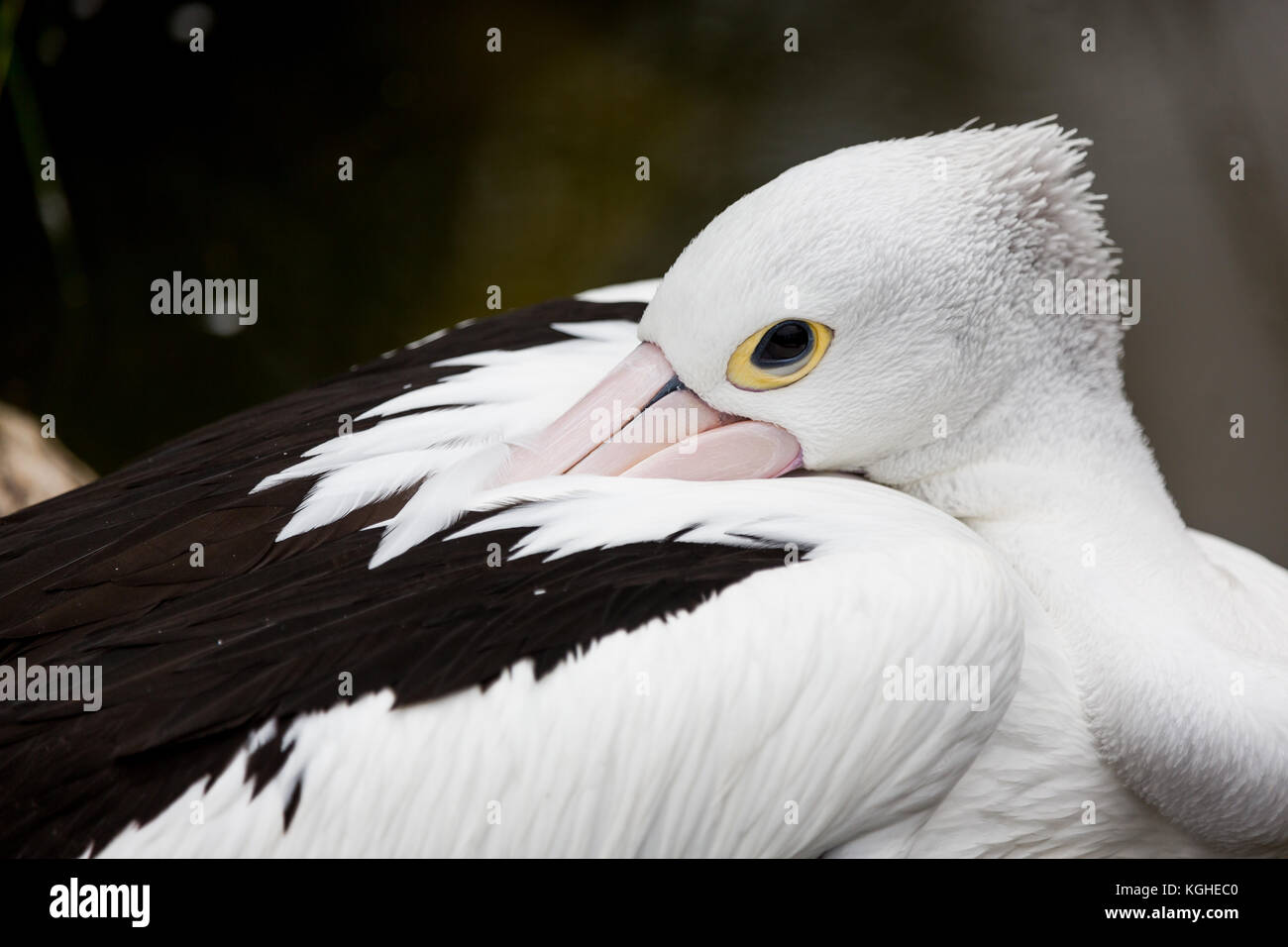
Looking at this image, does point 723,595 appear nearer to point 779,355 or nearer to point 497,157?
point 779,355

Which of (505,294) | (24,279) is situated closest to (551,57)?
(505,294)

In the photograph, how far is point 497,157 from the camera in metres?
4.05

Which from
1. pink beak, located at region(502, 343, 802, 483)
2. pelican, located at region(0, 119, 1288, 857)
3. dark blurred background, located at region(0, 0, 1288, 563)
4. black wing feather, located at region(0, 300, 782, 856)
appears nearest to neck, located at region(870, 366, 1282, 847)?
pelican, located at region(0, 119, 1288, 857)

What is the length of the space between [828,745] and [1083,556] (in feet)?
1.80

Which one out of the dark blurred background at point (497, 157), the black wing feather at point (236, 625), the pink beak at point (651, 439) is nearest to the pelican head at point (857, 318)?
the pink beak at point (651, 439)

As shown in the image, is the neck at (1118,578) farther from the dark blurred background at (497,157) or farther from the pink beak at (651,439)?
the dark blurred background at (497,157)

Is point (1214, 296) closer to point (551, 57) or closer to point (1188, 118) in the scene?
point (1188, 118)

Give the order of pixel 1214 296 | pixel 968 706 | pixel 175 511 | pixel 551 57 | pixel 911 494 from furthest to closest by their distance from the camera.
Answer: pixel 551 57 → pixel 1214 296 → pixel 911 494 → pixel 175 511 → pixel 968 706

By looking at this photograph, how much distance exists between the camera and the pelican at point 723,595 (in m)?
1.45

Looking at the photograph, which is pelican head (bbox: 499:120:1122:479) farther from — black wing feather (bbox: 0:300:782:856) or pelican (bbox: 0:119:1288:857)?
black wing feather (bbox: 0:300:782:856)

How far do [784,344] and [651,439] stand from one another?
228 millimetres

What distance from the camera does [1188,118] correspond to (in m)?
3.88

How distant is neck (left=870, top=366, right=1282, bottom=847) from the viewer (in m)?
1.71
